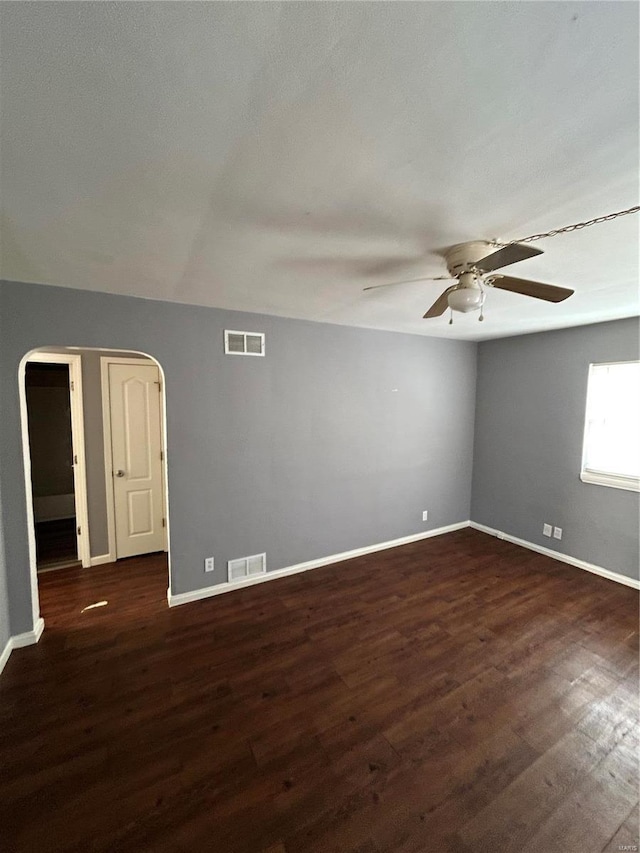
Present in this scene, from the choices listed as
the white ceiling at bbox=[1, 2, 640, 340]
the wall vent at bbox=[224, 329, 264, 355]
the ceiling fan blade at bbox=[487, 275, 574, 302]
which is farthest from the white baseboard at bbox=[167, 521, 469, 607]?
the ceiling fan blade at bbox=[487, 275, 574, 302]

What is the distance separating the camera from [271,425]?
310cm

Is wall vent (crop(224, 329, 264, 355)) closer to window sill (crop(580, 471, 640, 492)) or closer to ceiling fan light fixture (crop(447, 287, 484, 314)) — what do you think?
ceiling fan light fixture (crop(447, 287, 484, 314))

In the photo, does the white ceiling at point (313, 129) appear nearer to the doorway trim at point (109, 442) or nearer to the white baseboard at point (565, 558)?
the doorway trim at point (109, 442)

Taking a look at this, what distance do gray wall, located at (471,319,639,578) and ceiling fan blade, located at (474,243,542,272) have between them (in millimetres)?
2682

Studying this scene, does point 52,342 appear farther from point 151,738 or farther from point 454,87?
point 454,87

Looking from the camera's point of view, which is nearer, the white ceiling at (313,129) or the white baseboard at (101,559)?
the white ceiling at (313,129)

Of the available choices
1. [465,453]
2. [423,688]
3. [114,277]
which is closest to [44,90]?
[114,277]

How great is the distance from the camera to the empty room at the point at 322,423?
0.83 meters

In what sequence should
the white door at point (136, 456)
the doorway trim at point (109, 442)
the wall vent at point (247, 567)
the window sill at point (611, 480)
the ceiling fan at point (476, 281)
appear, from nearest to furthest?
the ceiling fan at point (476, 281)
the wall vent at point (247, 567)
the window sill at point (611, 480)
the doorway trim at point (109, 442)
the white door at point (136, 456)

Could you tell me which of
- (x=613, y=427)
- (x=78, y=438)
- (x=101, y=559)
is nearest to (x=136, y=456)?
(x=78, y=438)

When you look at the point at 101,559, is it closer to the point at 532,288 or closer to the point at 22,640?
the point at 22,640

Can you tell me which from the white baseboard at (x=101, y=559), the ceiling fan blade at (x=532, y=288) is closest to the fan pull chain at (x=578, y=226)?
the ceiling fan blade at (x=532, y=288)

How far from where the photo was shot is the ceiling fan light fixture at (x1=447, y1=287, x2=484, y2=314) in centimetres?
162

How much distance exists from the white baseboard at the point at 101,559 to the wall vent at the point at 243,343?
2655mm
